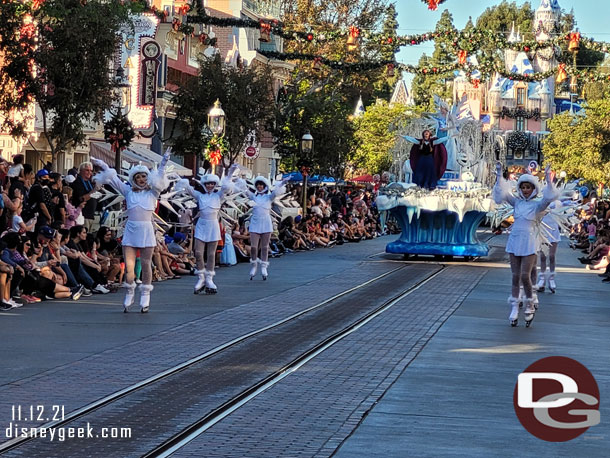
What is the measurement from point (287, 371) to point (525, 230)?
19.8 feet

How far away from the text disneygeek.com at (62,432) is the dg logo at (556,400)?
303 centimetres

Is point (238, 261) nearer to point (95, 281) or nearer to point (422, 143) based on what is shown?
point (422, 143)

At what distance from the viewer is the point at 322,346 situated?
48.7ft

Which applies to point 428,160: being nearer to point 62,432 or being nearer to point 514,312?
point 514,312

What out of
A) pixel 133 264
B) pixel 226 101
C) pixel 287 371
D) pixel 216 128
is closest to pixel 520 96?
pixel 226 101

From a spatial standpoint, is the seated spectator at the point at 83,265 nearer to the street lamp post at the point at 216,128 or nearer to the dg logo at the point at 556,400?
the dg logo at the point at 556,400

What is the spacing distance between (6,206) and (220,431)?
11.3m

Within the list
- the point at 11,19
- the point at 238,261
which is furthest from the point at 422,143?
the point at 11,19

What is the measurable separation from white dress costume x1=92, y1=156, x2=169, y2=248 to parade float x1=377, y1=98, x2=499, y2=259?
16.1m

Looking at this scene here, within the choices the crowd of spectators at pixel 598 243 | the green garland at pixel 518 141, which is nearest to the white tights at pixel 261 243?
the crowd of spectators at pixel 598 243

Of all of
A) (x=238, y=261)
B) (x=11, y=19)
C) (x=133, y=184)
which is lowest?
(x=238, y=261)

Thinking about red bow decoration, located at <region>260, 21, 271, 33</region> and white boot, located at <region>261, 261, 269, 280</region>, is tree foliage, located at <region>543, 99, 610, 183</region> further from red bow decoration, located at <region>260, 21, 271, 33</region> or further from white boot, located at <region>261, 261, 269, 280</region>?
white boot, located at <region>261, 261, 269, 280</region>

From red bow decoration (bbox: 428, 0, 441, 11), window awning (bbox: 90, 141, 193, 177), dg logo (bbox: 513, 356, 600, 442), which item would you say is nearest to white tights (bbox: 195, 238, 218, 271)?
dg logo (bbox: 513, 356, 600, 442)

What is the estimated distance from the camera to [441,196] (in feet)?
112
